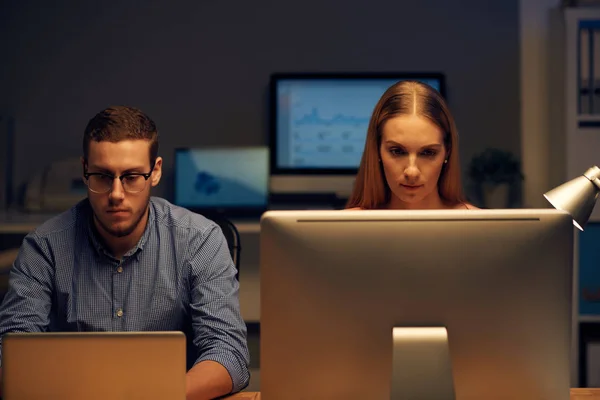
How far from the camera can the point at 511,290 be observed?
1005mm

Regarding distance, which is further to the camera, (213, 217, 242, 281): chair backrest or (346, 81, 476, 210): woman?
(213, 217, 242, 281): chair backrest

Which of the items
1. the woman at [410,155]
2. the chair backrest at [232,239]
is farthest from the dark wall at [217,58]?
the woman at [410,155]

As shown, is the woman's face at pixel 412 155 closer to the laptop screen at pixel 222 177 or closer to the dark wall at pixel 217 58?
the laptop screen at pixel 222 177

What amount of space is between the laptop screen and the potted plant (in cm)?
100

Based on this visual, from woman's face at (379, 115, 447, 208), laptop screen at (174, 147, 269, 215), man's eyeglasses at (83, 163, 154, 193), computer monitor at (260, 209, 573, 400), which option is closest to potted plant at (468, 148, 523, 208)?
laptop screen at (174, 147, 269, 215)

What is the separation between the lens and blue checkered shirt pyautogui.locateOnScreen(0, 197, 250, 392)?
1669 mm

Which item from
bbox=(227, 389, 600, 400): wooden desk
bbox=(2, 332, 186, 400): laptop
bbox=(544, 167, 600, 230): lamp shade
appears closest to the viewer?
bbox=(2, 332, 186, 400): laptop

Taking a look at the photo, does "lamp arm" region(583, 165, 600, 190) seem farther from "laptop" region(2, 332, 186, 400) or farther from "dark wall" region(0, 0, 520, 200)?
"dark wall" region(0, 0, 520, 200)

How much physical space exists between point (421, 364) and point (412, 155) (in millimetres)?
732

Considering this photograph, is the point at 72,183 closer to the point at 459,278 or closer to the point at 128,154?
the point at 128,154

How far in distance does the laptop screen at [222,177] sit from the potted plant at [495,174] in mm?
1002

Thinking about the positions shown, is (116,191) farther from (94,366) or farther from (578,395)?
(578,395)

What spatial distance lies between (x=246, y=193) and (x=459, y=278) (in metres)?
2.45

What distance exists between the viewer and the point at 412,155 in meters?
1.65
